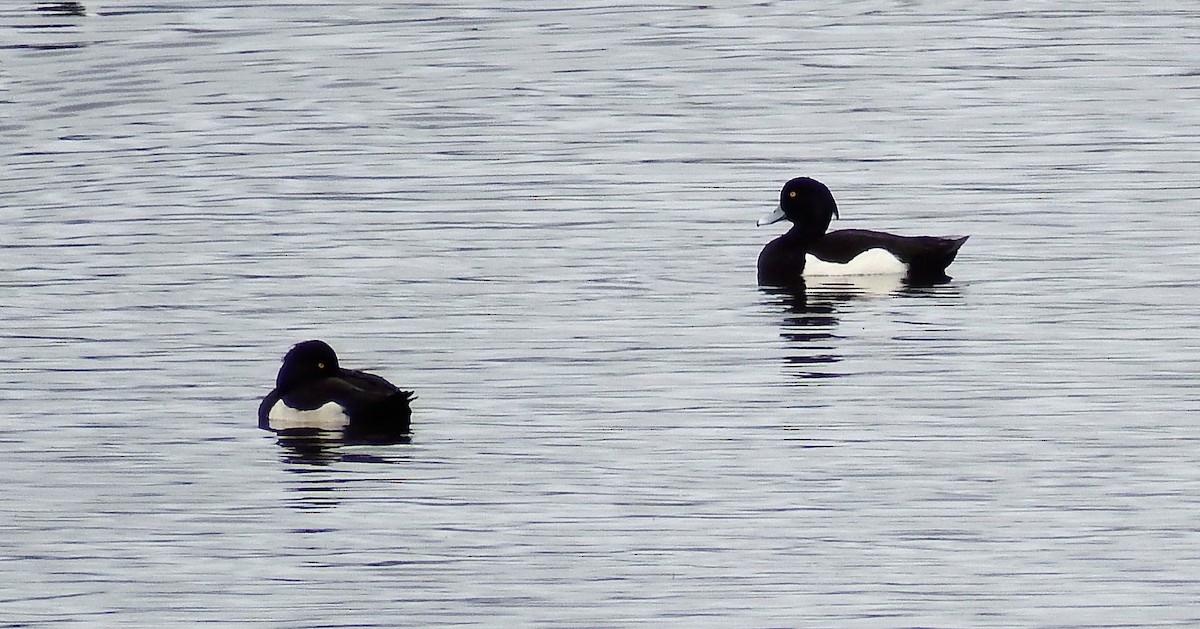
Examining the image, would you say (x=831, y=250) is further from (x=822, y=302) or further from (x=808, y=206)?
(x=822, y=302)

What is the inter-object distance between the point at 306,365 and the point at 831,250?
6848 mm

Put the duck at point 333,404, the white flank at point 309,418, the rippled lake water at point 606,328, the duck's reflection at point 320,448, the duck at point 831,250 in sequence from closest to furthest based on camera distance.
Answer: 1. the rippled lake water at point 606,328
2. the duck's reflection at point 320,448
3. the duck at point 333,404
4. the white flank at point 309,418
5. the duck at point 831,250

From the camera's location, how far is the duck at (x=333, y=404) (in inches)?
608

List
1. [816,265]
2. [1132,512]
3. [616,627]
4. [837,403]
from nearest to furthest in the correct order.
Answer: [616,627]
[1132,512]
[837,403]
[816,265]

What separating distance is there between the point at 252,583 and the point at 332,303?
25.5 feet

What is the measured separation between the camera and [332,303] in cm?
1981

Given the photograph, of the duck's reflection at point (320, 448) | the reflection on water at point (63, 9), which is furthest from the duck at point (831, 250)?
the reflection on water at point (63, 9)

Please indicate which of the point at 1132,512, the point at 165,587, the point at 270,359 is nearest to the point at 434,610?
the point at 165,587

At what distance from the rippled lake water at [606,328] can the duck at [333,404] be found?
0.64 feet

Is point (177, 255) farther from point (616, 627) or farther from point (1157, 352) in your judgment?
point (616, 627)

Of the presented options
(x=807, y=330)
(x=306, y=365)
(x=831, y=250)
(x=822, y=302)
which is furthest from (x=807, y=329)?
(x=306, y=365)

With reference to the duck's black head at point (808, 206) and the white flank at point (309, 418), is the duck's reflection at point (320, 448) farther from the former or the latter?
the duck's black head at point (808, 206)

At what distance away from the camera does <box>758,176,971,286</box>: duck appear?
21.2 metres

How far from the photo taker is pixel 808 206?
2225cm
